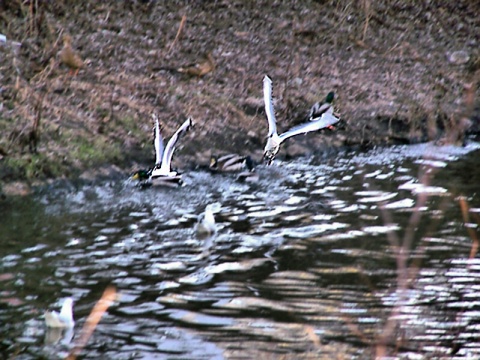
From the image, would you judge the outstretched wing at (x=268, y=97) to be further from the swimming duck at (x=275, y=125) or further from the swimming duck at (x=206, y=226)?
the swimming duck at (x=206, y=226)

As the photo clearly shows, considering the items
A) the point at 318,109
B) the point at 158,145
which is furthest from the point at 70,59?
the point at 318,109

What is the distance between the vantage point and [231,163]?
10977 mm

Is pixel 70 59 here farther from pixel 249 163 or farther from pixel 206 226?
pixel 206 226

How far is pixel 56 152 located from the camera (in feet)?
34.5

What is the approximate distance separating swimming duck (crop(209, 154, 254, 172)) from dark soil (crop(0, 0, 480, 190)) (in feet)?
1.40

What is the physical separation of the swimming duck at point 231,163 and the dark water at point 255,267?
137 mm

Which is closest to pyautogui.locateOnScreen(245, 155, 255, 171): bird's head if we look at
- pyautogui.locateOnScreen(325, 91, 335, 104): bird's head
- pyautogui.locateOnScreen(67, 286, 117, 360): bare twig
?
pyautogui.locateOnScreen(325, 91, 335, 104): bird's head

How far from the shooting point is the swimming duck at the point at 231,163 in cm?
1100

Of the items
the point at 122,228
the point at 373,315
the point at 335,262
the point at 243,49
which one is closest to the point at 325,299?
the point at 373,315

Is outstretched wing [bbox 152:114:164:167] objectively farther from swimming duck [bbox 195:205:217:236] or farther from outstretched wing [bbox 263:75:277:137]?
swimming duck [bbox 195:205:217:236]

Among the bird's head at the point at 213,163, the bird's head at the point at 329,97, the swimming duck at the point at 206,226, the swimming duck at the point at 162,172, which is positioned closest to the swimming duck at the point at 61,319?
the swimming duck at the point at 206,226

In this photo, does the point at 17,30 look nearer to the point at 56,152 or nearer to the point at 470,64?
the point at 56,152

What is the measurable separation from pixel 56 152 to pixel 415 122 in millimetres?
5461

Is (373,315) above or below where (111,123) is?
below
